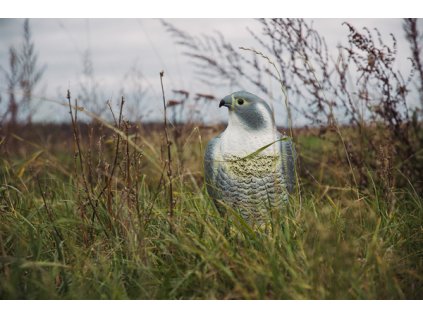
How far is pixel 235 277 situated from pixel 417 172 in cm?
188

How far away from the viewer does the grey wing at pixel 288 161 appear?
2352 millimetres

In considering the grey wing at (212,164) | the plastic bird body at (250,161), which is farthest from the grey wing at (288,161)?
the grey wing at (212,164)

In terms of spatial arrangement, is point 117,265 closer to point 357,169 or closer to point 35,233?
point 35,233

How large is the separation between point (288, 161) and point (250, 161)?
0.22 meters

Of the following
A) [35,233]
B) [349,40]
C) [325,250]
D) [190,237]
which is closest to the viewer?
[325,250]

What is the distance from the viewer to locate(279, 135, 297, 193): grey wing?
7.72 feet

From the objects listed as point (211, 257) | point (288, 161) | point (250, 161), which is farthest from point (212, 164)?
point (211, 257)

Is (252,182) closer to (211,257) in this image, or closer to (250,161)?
(250,161)

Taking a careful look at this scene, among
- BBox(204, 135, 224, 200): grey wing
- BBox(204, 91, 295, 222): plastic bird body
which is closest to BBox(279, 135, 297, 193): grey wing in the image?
BBox(204, 91, 295, 222): plastic bird body

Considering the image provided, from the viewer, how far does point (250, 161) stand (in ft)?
7.47

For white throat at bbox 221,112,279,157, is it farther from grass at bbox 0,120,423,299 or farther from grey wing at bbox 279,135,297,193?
grass at bbox 0,120,423,299

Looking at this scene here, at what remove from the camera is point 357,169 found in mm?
3377

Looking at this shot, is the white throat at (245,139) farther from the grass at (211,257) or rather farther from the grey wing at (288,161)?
the grass at (211,257)

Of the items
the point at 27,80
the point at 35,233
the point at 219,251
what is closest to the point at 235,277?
the point at 219,251
